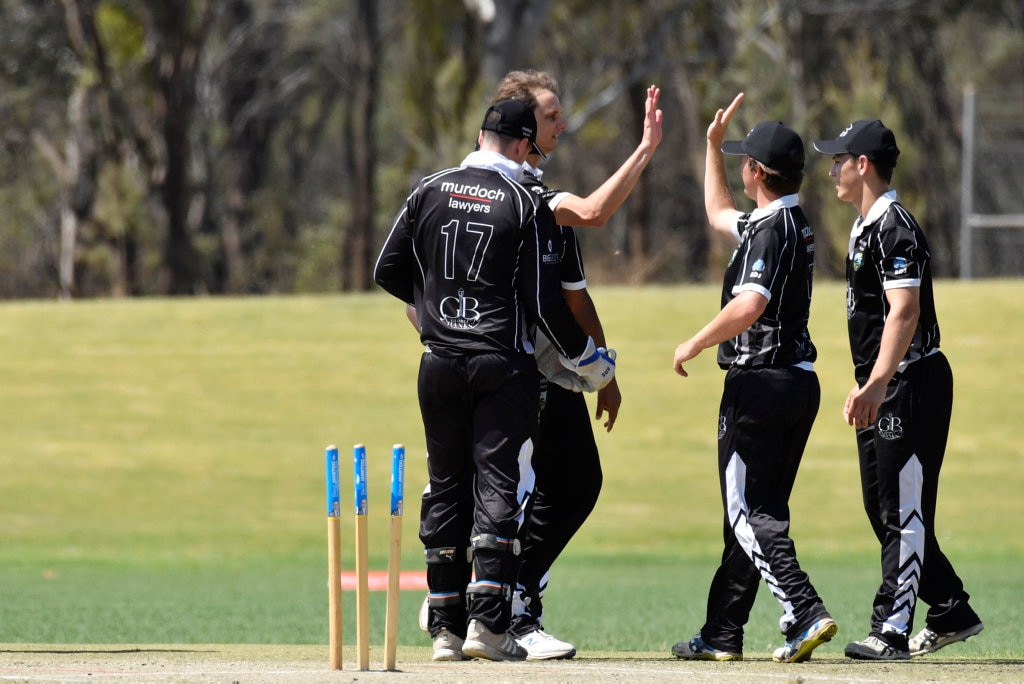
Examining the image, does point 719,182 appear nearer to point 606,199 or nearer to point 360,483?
point 606,199

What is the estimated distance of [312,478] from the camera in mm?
18391

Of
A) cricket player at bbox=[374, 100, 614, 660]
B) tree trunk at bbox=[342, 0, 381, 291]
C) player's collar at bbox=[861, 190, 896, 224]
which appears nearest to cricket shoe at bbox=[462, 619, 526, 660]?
cricket player at bbox=[374, 100, 614, 660]

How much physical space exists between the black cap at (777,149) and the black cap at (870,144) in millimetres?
225

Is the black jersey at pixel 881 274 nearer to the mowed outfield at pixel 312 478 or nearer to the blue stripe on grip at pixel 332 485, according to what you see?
the mowed outfield at pixel 312 478

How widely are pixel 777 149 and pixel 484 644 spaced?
249cm

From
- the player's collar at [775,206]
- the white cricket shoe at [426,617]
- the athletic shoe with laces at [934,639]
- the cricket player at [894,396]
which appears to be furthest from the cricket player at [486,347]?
the athletic shoe with laces at [934,639]

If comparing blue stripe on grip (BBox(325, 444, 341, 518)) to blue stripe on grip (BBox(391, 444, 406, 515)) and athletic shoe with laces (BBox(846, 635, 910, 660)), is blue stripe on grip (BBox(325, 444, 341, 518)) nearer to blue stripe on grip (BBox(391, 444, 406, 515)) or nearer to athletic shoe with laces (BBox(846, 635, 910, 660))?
blue stripe on grip (BBox(391, 444, 406, 515))

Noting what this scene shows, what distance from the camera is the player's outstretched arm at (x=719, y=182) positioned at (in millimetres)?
7289

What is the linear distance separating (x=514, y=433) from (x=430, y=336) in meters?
0.54

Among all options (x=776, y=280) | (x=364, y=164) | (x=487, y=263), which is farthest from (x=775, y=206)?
(x=364, y=164)

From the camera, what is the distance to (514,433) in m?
6.47

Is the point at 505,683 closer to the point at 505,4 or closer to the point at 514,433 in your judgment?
the point at 514,433

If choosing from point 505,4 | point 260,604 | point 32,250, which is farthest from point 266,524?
point 32,250

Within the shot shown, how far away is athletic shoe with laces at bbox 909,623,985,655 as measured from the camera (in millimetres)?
7137
